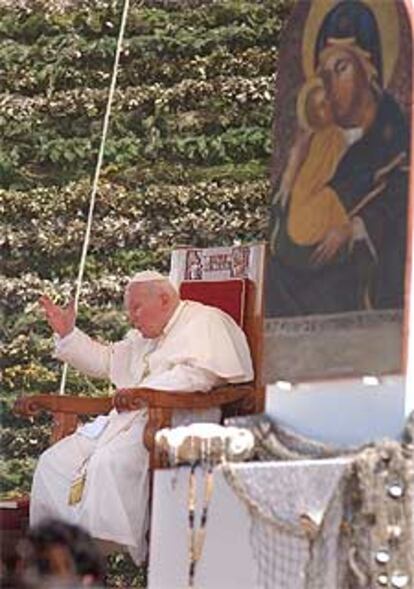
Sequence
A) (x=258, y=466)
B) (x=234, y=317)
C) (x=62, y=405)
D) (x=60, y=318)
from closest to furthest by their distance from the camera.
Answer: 1. (x=258, y=466)
2. (x=234, y=317)
3. (x=62, y=405)
4. (x=60, y=318)

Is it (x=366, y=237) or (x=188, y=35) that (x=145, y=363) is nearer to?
(x=366, y=237)

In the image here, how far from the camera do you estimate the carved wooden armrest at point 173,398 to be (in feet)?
24.5

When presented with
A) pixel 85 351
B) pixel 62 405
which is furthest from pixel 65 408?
pixel 85 351

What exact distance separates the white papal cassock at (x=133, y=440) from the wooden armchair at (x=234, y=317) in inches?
2.6

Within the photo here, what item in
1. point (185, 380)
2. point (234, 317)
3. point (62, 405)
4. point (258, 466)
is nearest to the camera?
point (258, 466)

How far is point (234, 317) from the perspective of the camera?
820 cm

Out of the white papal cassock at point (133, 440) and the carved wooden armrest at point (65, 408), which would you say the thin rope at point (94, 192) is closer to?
the carved wooden armrest at point (65, 408)

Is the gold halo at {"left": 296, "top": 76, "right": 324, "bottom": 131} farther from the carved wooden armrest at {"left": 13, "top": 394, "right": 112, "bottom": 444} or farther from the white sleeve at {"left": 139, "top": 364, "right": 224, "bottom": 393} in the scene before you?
the carved wooden armrest at {"left": 13, "top": 394, "right": 112, "bottom": 444}

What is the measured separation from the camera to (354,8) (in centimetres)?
655

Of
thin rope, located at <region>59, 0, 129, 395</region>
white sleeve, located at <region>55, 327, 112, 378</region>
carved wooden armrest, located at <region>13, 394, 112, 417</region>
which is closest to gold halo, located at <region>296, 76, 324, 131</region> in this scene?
carved wooden armrest, located at <region>13, 394, 112, 417</region>

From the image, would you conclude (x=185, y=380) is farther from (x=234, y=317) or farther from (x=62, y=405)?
(x=62, y=405)

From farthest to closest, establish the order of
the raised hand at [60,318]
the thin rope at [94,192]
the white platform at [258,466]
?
the thin rope at [94,192], the raised hand at [60,318], the white platform at [258,466]

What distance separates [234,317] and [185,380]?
0.65m

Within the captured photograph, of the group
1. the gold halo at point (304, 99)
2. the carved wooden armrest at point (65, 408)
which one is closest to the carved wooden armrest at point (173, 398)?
the carved wooden armrest at point (65, 408)
